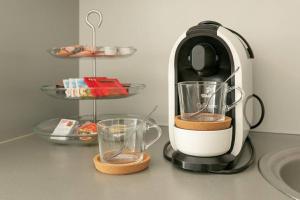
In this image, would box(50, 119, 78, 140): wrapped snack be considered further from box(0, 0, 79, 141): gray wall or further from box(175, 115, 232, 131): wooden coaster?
box(175, 115, 232, 131): wooden coaster

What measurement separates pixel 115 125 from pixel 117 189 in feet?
0.56

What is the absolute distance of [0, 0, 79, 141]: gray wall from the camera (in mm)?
885

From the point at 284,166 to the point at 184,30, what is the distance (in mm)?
531

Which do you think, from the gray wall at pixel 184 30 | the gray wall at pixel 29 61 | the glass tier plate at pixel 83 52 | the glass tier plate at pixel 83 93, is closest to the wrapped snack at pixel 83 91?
the glass tier plate at pixel 83 93

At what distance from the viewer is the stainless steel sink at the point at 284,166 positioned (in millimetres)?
681

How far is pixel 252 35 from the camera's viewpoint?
1.00 metres

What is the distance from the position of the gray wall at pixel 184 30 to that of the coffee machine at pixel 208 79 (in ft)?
0.91

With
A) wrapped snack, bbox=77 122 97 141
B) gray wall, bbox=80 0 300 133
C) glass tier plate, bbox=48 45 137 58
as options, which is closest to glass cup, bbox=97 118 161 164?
wrapped snack, bbox=77 122 97 141

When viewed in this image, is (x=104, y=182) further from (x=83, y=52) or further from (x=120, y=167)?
(x=83, y=52)

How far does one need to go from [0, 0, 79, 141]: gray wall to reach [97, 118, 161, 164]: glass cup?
36cm

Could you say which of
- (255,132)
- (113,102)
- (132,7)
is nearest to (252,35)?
(255,132)

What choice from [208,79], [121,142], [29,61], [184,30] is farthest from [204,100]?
[29,61]

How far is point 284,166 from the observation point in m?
0.74

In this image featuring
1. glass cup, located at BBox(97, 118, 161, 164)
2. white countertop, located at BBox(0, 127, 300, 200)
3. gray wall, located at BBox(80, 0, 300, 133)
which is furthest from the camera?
gray wall, located at BBox(80, 0, 300, 133)
